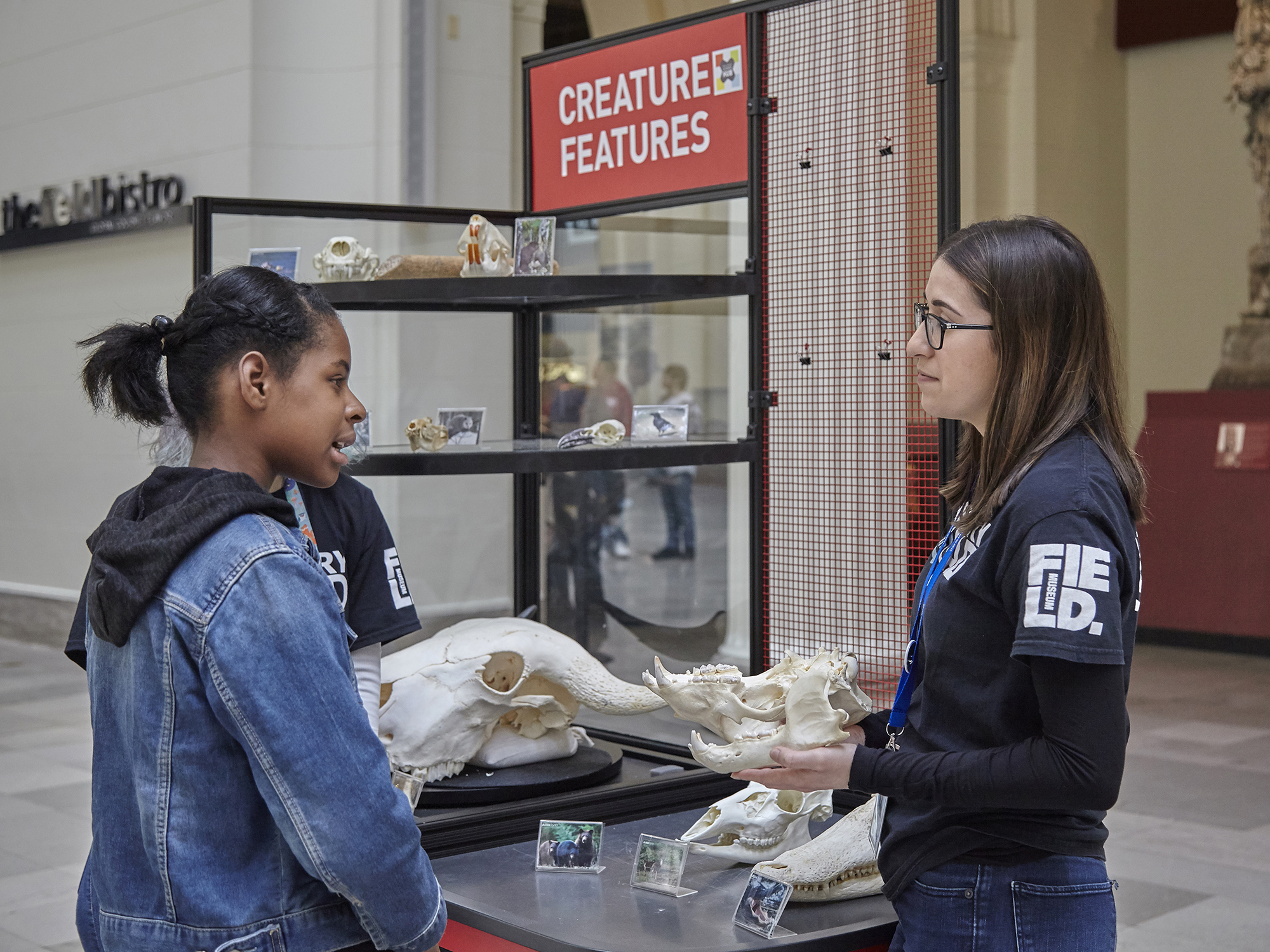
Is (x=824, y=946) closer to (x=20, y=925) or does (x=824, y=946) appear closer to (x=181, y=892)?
(x=181, y=892)

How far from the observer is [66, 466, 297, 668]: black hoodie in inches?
58.1

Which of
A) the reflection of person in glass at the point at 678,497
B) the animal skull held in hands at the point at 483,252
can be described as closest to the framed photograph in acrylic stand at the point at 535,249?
the animal skull held in hands at the point at 483,252

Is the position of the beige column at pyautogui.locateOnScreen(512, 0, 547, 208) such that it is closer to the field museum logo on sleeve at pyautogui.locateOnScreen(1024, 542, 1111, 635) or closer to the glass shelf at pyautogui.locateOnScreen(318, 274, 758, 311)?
the glass shelf at pyautogui.locateOnScreen(318, 274, 758, 311)

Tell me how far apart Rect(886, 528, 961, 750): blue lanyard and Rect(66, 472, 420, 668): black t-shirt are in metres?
1.17

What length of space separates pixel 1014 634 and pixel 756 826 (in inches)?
38.8

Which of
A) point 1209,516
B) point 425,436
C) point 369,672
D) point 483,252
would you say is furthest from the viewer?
point 1209,516

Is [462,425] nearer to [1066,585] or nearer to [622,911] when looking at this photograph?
[622,911]

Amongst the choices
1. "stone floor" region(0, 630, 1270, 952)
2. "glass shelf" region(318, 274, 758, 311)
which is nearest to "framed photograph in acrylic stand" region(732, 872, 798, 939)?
"glass shelf" region(318, 274, 758, 311)

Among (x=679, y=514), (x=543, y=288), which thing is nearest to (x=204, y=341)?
(x=543, y=288)

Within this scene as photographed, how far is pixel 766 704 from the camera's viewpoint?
8.18 feet

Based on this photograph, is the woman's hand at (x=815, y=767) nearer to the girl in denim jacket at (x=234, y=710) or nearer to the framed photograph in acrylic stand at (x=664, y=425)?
the girl in denim jacket at (x=234, y=710)

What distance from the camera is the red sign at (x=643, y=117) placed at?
3564 mm

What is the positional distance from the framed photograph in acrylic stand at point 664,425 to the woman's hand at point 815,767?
1.68 m

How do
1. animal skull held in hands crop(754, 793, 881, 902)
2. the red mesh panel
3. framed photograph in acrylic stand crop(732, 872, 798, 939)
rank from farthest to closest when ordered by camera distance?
the red mesh panel
animal skull held in hands crop(754, 793, 881, 902)
framed photograph in acrylic stand crop(732, 872, 798, 939)
